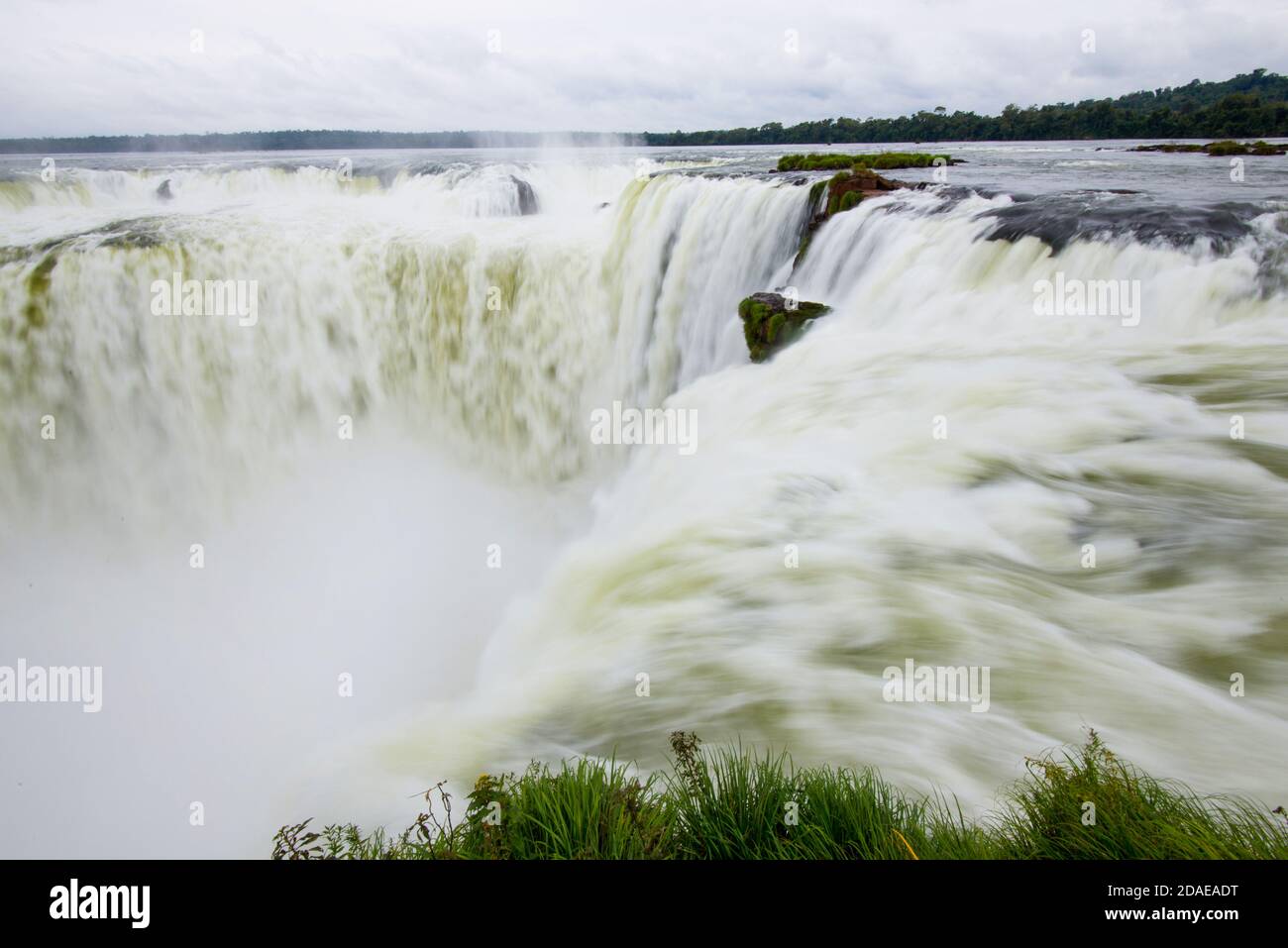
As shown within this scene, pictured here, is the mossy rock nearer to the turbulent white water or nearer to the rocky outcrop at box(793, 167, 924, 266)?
the turbulent white water

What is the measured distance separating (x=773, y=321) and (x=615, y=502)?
3.30 m

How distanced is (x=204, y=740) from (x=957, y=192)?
13.3 meters

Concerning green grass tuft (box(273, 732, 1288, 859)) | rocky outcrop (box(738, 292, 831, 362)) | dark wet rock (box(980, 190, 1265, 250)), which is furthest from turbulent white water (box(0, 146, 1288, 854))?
green grass tuft (box(273, 732, 1288, 859))

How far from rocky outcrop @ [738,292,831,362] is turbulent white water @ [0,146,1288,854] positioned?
1.19ft

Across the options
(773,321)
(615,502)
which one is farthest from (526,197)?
(615,502)

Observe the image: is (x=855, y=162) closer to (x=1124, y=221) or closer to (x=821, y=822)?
(x=1124, y=221)

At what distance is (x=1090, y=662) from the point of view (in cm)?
394

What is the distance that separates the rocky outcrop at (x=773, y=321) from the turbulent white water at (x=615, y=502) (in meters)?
0.36

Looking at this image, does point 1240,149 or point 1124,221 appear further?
point 1240,149

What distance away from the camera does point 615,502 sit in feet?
30.2

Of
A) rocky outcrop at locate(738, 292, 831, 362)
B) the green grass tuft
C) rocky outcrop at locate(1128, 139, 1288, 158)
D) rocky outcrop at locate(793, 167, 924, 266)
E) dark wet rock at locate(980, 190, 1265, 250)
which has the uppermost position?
rocky outcrop at locate(1128, 139, 1288, 158)

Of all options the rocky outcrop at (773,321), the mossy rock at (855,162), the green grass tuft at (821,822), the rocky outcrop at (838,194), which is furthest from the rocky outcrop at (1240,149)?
the green grass tuft at (821,822)

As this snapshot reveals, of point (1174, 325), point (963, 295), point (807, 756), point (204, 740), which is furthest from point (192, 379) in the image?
point (1174, 325)

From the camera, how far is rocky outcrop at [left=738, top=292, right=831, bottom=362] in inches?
388
